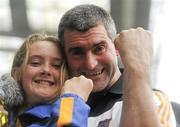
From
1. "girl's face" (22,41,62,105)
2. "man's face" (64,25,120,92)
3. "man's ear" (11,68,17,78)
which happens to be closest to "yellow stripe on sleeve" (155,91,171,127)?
"man's face" (64,25,120,92)

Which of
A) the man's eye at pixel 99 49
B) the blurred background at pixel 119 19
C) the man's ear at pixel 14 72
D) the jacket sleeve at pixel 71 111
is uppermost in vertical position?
the man's eye at pixel 99 49

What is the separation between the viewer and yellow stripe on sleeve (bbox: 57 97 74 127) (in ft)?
4.26

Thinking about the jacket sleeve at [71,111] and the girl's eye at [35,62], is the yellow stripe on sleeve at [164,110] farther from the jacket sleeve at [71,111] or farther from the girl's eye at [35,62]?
the girl's eye at [35,62]

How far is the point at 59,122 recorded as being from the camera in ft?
4.26

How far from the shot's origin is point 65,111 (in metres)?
1.33

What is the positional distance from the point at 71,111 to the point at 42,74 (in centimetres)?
37

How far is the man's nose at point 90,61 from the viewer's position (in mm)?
1654

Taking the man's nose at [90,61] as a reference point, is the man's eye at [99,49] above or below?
above

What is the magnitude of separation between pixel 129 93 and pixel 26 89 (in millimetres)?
442

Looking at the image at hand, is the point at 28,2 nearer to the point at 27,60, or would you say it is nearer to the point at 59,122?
the point at 27,60

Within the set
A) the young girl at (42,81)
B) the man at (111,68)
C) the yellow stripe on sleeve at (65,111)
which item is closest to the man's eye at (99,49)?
the man at (111,68)

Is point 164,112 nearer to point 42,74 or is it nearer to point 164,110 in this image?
point 164,110

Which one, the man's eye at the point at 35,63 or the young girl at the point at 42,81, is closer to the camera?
the young girl at the point at 42,81

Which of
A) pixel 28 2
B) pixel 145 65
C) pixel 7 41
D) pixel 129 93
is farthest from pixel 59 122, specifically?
pixel 7 41
